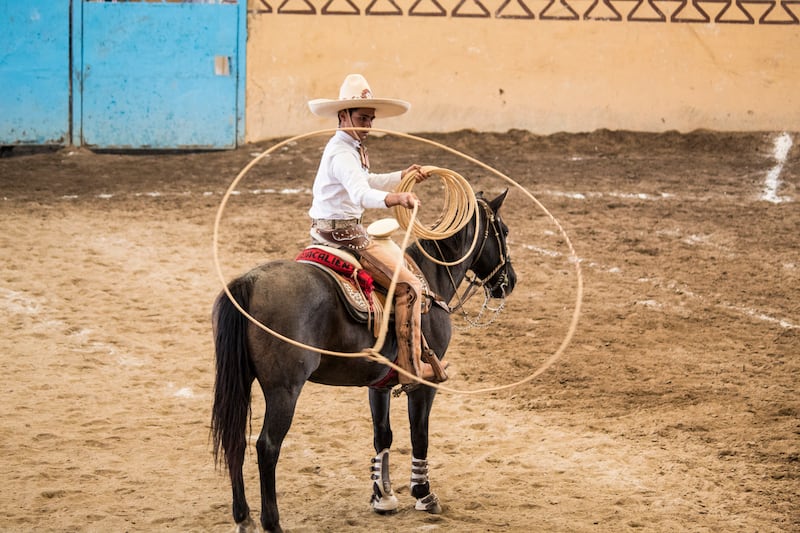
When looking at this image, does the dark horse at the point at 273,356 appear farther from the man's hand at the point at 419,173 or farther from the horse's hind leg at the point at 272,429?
the man's hand at the point at 419,173


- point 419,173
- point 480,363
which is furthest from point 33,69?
point 419,173

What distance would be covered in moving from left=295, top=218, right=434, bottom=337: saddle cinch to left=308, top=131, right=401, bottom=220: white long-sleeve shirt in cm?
19

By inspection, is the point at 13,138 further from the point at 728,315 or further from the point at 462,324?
the point at 728,315

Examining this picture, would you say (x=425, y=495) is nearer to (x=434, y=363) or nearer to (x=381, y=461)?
(x=381, y=461)

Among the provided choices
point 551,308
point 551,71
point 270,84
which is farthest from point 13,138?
point 551,308

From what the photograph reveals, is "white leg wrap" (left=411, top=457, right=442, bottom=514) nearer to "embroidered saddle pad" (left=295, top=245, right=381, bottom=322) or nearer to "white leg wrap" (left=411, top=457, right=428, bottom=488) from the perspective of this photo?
"white leg wrap" (left=411, top=457, right=428, bottom=488)

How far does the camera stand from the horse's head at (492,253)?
22.5 feet

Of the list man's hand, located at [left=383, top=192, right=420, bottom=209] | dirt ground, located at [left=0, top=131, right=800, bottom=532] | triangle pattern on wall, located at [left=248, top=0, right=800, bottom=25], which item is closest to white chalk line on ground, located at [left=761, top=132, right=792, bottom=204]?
dirt ground, located at [left=0, top=131, right=800, bottom=532]

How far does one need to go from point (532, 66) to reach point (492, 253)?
10501 millimetres

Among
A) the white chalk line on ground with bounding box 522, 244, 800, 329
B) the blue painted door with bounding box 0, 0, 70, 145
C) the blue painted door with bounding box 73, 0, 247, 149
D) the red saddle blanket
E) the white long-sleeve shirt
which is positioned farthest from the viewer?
the blue painted door with bounding box 73, 0, 247, 149

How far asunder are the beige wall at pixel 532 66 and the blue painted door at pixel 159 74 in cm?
39

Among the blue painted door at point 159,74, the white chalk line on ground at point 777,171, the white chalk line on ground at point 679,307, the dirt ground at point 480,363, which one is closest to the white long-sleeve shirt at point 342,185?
the dirt ground at point 480,363

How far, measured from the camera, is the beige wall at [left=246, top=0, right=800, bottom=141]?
1658 cm

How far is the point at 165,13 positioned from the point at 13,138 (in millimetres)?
3143
